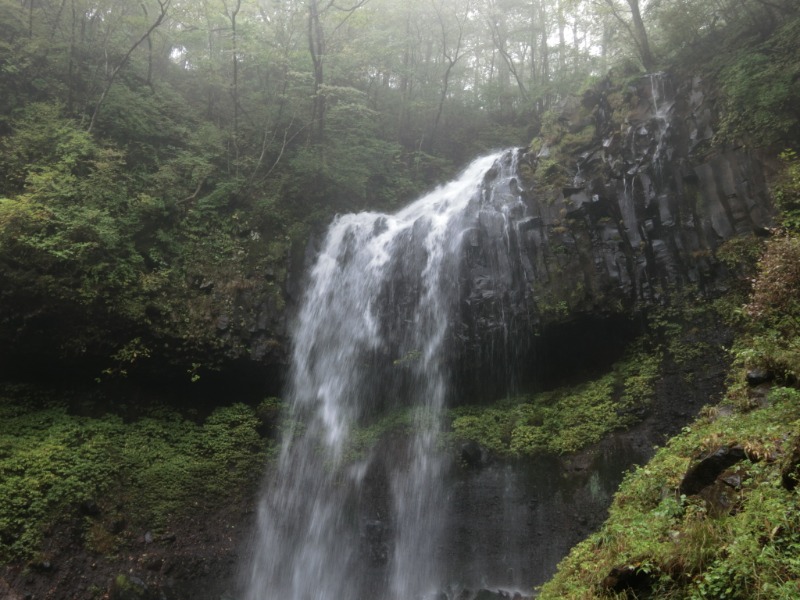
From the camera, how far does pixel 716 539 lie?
3.76 m

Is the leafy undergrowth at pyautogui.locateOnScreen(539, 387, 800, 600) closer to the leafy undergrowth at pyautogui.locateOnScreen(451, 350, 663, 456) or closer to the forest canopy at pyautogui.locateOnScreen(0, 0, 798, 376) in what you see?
the leafy undergrowth at pyautogui.locateOnScreen(451, 350, 663, 456)

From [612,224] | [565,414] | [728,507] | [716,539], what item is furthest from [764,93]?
[716,539]

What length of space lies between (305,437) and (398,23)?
660 inches

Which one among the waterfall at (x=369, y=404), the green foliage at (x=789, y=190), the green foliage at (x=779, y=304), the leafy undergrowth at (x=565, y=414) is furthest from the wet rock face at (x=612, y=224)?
the green foliage at (x=779, y=304)

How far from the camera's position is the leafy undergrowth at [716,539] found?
3289 millimetres

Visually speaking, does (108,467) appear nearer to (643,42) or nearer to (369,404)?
(369,404)

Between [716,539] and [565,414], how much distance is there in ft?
21.7

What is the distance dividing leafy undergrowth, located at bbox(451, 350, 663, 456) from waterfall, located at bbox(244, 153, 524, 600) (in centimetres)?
107

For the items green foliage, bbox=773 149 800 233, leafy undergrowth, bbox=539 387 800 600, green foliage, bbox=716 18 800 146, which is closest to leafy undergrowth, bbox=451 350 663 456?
green foliage, bbox=773 149 800 233

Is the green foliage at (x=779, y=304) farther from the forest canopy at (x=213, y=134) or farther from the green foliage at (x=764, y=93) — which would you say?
the forest canopy at (x=213, y=134)

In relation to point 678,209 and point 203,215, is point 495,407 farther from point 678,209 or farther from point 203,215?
point 203,215

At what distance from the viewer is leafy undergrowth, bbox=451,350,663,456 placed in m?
9.63

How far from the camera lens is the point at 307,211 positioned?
574 inches

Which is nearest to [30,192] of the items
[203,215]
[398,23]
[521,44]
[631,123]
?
[203,215]
